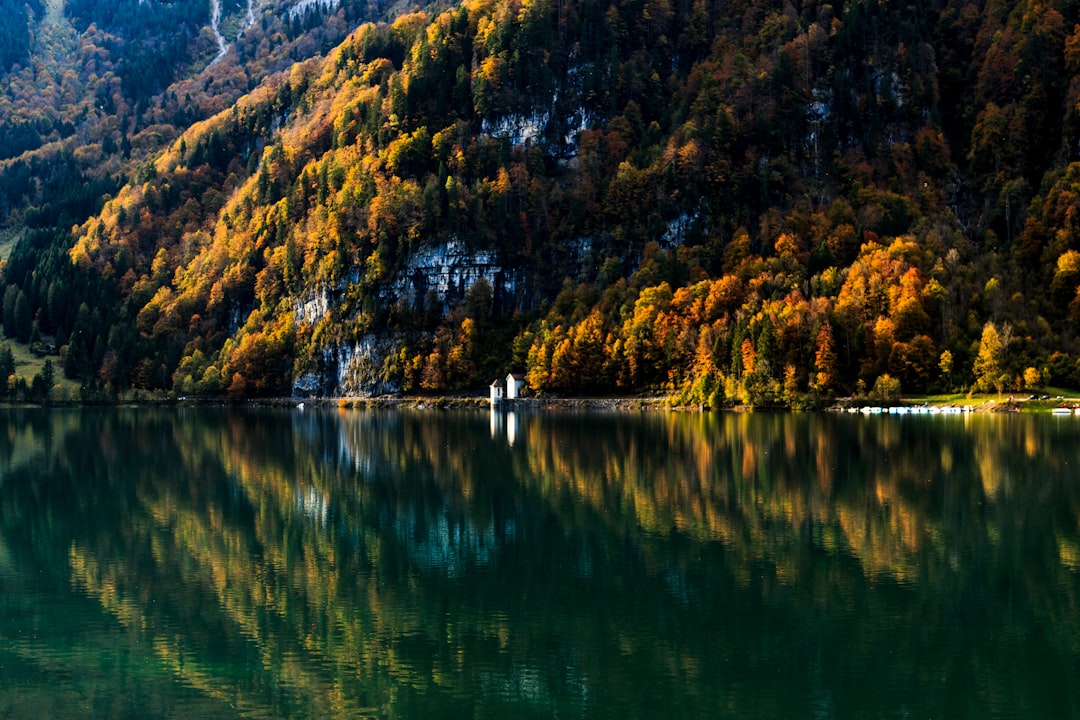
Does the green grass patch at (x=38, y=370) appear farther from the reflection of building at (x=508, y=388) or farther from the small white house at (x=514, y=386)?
the small white house at (x=514, y=386)

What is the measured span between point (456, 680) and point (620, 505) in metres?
22.5

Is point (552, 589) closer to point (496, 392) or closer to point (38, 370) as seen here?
point (496, 392)

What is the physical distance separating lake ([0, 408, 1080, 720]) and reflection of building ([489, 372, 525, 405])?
284ft

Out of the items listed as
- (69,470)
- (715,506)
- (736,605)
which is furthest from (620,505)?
(69,470)

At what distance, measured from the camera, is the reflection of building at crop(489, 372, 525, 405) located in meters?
149

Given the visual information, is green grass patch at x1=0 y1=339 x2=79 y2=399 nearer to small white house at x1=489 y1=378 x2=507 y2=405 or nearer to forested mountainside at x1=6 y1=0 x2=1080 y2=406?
forested mountainside at x1=6 y1=0 x2=1080 y2=406

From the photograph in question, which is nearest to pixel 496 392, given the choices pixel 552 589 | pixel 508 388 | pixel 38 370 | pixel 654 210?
pixel 508 388

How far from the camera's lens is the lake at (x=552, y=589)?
22.7 metres

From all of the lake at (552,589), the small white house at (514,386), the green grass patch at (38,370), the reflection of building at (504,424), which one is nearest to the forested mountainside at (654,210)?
the small white house at (514,386)

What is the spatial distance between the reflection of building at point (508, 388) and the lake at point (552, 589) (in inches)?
3403

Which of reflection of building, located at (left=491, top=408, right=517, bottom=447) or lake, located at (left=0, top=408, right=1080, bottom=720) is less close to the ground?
reflection of building, located at (left=491, top=408, right=517, bottom=447)

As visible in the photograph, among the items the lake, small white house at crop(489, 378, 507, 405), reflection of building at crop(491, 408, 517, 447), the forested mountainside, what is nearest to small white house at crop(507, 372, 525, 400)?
small white house at crop(489, 378, 507, 405)

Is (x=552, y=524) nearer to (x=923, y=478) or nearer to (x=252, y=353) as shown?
(x=923, y=478)

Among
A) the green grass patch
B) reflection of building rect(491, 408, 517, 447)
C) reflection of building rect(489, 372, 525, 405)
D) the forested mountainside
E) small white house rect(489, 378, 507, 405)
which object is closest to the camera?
reflection of building rect(491, 408, 517, 447)
